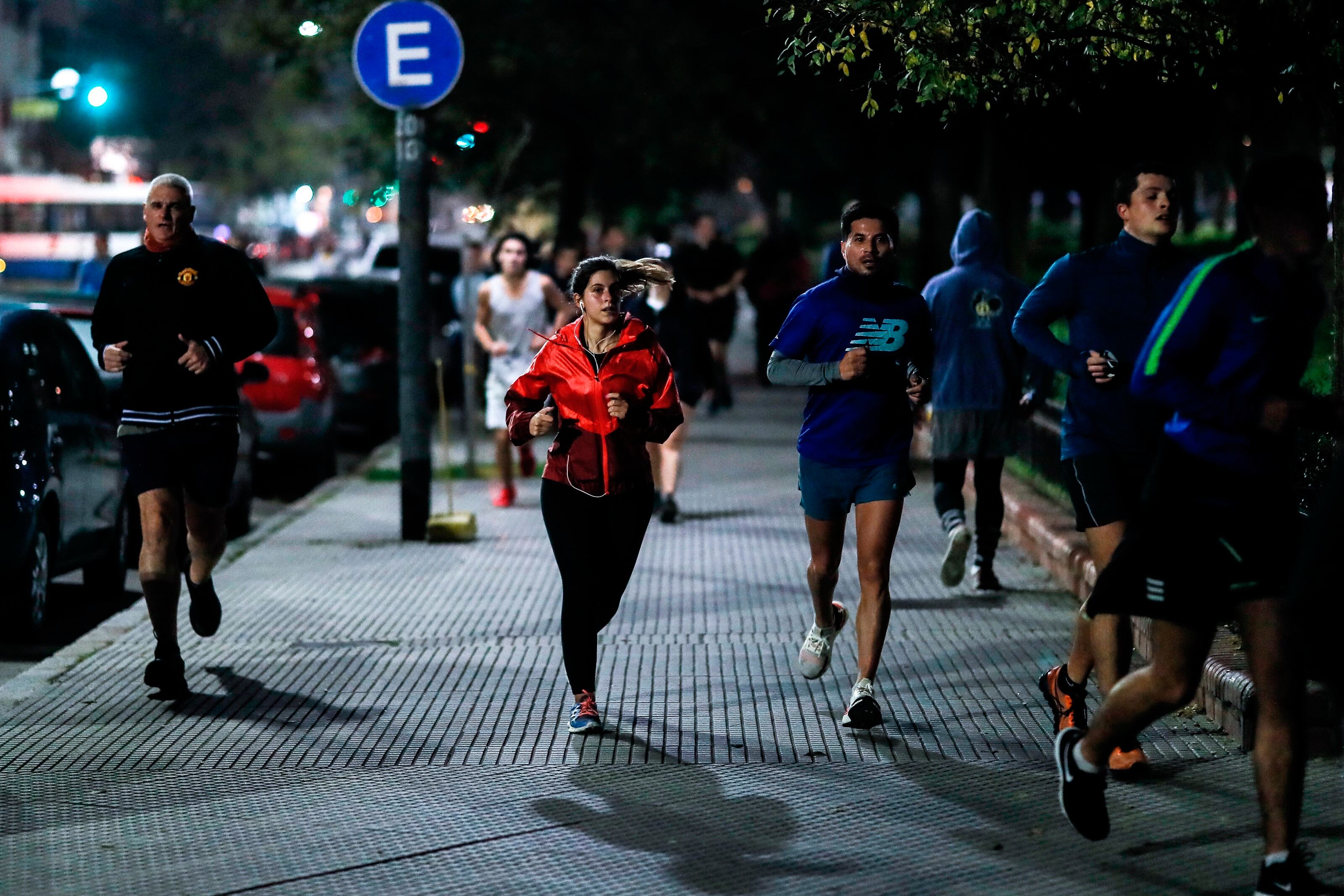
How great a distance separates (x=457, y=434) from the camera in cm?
2012

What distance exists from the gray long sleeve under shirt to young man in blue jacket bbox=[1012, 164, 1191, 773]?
69 centimetres

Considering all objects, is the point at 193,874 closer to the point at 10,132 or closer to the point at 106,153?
the point at 10,132

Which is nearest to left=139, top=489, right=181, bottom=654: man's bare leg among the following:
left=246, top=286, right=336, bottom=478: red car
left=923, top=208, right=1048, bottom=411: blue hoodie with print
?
left=923, top=208, right=1048, bottom=411: blue hoodie with print

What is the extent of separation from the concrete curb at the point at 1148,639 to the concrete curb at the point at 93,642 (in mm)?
4108

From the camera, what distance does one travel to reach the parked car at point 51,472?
28.3 ft

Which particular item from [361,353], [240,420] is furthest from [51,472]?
[361,353]

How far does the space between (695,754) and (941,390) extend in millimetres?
3745

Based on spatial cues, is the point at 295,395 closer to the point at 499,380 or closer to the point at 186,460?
the point at 499,380

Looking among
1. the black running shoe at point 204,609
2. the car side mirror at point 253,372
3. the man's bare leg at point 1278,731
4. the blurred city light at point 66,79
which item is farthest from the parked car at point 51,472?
the blurred city light at point 66,79

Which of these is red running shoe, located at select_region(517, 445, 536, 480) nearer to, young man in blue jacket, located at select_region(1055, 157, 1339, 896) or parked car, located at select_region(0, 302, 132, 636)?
parked car, located at select_region(0, 302, 132, 636)

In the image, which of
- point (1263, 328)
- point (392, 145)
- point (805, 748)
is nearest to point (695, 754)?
point (805, 748)

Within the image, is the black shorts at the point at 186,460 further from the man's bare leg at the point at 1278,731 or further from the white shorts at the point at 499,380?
the white shorts at the point at 499,380

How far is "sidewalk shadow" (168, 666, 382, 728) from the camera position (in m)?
7.04

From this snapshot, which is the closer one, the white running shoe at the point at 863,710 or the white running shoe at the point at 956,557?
the white running shoe at the point at 863,710
